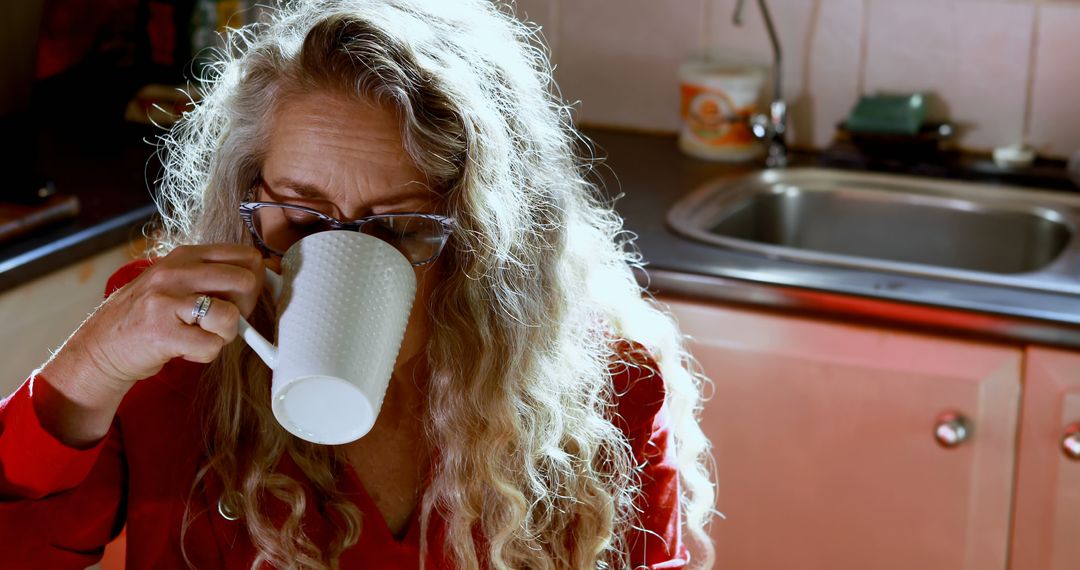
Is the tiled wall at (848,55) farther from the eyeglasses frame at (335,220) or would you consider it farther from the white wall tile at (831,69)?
the eyeglasses frame at (335,220)

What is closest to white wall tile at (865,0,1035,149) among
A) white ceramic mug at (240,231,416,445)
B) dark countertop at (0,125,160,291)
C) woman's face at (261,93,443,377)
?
dark countertop at (0,125,160,291)

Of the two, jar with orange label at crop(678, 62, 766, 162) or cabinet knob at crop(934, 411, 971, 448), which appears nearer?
cabinet knob at crop(934, 411, 971, 448)

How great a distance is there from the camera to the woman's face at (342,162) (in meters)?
1.05

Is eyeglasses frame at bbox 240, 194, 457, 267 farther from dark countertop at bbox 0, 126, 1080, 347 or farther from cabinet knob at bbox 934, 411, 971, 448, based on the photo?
cabinet knob at bbox 934, 411, 971, 448

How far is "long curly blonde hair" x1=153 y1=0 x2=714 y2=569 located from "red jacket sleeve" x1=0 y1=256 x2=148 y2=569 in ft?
0.24

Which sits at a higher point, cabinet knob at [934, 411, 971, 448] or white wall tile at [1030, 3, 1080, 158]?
white wall tile at [1030, 3, 1080, 158]

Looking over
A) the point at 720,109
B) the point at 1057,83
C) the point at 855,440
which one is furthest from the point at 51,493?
the point at 1057,83

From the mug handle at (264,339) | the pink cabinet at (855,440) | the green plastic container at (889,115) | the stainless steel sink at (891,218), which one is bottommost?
the pink cabinet at (855,440)

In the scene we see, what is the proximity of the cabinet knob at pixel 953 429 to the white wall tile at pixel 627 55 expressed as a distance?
936 millimetres

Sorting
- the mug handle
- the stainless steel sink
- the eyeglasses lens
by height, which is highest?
the eyeglasses lens

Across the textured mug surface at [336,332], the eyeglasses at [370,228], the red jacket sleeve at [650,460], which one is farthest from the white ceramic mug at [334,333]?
the red jacket sleeve at [650,460]

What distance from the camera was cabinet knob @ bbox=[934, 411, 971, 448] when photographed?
1627 mm

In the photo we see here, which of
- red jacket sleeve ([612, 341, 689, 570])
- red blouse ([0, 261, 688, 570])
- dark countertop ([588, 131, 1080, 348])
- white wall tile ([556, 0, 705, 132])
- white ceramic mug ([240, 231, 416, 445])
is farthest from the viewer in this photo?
white wall tile ([556, 0, 705, 132])

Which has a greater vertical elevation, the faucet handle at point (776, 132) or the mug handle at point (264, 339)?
the mug handle at point (264, 339)
